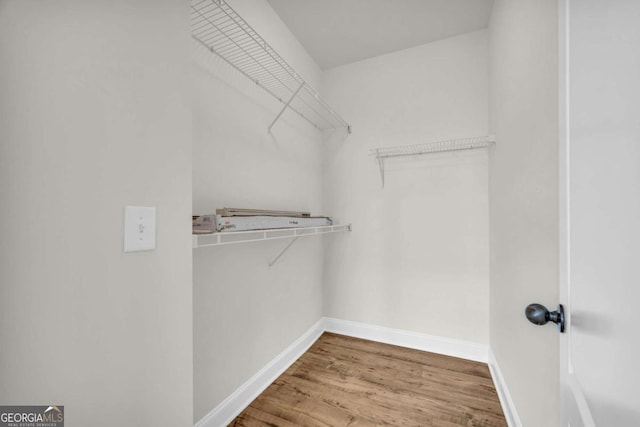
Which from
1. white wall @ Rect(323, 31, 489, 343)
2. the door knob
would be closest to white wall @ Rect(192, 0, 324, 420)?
white wall @ Rect(323, 31, 489, 343)

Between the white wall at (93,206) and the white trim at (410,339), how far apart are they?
1.72m

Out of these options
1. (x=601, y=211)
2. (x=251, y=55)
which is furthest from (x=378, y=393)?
(x=251, y=55)

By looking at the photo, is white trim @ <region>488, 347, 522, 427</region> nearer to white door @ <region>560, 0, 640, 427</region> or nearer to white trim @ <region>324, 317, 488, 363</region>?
white trim @ <region>324, 317, 488, 363</region>

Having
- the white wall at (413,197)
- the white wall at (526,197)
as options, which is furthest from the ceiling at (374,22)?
the white wall at (526,197)

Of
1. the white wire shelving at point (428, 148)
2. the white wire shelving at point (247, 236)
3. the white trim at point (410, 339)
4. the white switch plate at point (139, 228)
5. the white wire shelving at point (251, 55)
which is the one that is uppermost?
the white wire shelving at point (251, 55)

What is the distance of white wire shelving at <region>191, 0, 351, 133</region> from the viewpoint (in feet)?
3.68

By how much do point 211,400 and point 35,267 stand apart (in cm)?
112

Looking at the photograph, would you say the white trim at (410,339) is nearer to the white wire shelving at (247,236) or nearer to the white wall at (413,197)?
the white wall at (413,197)

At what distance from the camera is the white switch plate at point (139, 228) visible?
615mm

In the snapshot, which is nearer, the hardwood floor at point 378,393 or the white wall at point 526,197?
the white wall at point 526,197

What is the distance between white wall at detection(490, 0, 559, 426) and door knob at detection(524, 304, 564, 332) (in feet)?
0.87

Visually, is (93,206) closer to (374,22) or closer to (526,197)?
(526,197)

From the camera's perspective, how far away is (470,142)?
1.88 m

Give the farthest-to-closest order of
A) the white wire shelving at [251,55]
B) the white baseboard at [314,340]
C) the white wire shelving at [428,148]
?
the white wire shelving at [428,148]
the white baseboard at [314,340]
the white wire shelving at [251,55]
